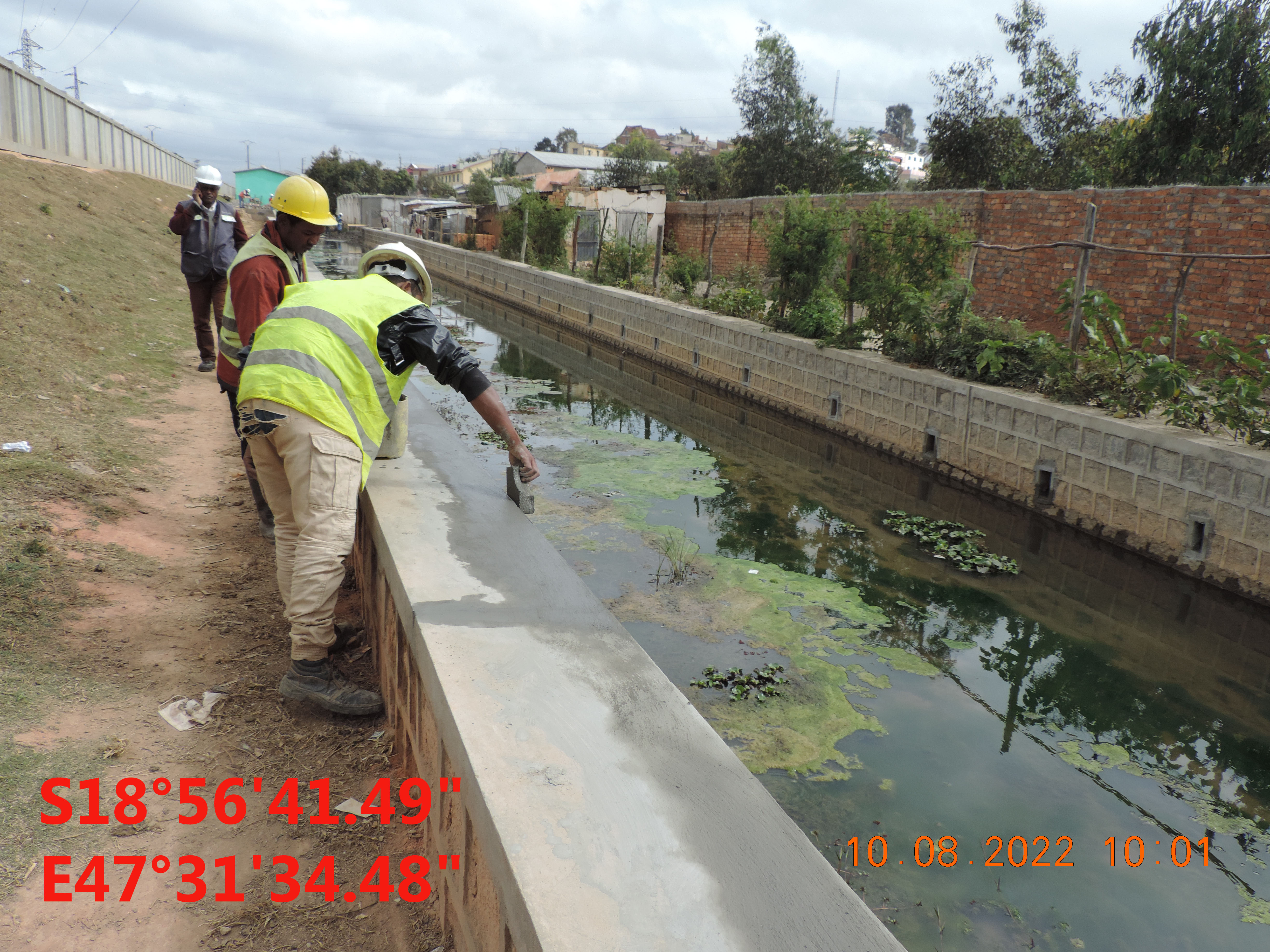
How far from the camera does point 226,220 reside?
20.8 feet

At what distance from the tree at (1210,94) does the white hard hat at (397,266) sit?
611 inches

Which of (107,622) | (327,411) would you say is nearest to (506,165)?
(107,622)

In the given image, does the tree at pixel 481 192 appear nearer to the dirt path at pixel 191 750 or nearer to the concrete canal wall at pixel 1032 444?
the concrete canal wall at pixel 1032 444

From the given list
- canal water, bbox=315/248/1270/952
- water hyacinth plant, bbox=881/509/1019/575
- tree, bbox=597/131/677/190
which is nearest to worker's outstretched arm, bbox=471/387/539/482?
canal water, bbox=315/248/1270/952

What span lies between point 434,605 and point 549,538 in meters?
3.70

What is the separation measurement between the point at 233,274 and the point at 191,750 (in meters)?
2.01

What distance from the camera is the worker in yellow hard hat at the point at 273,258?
11.7 ft

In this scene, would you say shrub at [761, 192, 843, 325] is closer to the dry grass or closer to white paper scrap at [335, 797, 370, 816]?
the dry grass

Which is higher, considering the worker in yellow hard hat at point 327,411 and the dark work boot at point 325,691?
the worker in yellow hard hat at point 327,411

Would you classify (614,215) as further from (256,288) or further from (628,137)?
(628,137)

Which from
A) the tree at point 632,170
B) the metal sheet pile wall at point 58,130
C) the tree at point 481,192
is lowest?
the metal sheet pile wall at point 58,130

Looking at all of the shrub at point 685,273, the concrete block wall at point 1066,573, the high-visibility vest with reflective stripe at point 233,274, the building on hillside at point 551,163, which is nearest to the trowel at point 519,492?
the high-visibility vest with reflective stripe at point 233,274

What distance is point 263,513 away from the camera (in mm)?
4531

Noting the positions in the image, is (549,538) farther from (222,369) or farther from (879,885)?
(879,885)
